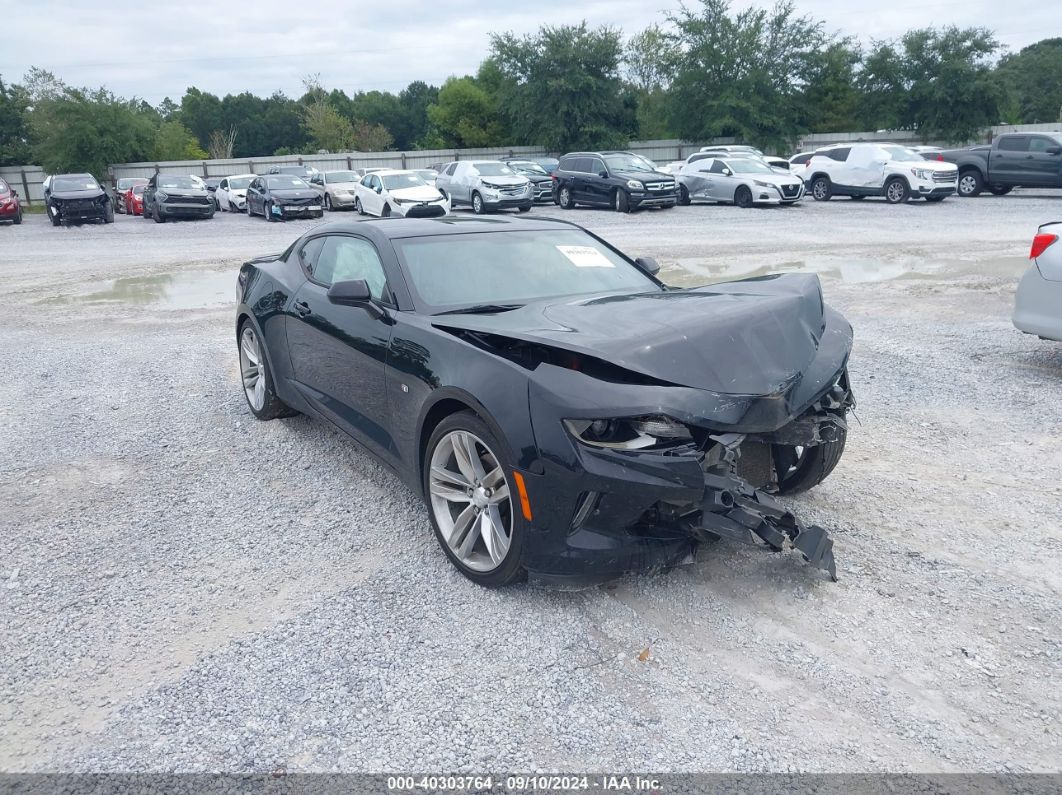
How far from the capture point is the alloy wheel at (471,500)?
3.61m

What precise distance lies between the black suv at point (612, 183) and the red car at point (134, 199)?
15.9 metres

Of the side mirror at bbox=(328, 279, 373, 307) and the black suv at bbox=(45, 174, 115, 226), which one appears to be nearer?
the side mirror at bbox=(328, 279, 373, 307)

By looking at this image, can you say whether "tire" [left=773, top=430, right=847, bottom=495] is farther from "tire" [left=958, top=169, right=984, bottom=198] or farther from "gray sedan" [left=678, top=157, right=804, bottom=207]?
"tire" [left=958, top=169, right=984, bottom=198]

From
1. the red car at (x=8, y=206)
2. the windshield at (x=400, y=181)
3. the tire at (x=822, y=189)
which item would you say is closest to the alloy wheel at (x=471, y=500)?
the windshield at (x=400, y=181)

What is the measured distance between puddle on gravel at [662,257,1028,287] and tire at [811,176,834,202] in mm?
13541

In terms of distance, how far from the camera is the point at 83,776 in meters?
2.68

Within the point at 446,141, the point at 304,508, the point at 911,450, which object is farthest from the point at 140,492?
the point at 446,141

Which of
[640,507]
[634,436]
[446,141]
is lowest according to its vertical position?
[640,507]

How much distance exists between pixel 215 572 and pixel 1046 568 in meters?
3.78

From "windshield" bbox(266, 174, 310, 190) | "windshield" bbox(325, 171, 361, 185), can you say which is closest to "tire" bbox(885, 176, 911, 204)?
"windshield" bbox(325, 171, 361, 185)

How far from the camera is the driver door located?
4.43 meters

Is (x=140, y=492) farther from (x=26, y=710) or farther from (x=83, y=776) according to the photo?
(x=83, y=776)

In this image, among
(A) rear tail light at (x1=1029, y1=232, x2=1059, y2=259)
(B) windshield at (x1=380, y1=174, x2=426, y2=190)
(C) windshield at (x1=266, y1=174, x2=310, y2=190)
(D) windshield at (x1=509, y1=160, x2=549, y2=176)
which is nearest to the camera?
(A) rear tail light at (x1=1029, y1=232, x2=1059, y2=259)

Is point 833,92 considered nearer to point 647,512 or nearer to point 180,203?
point 180,203
